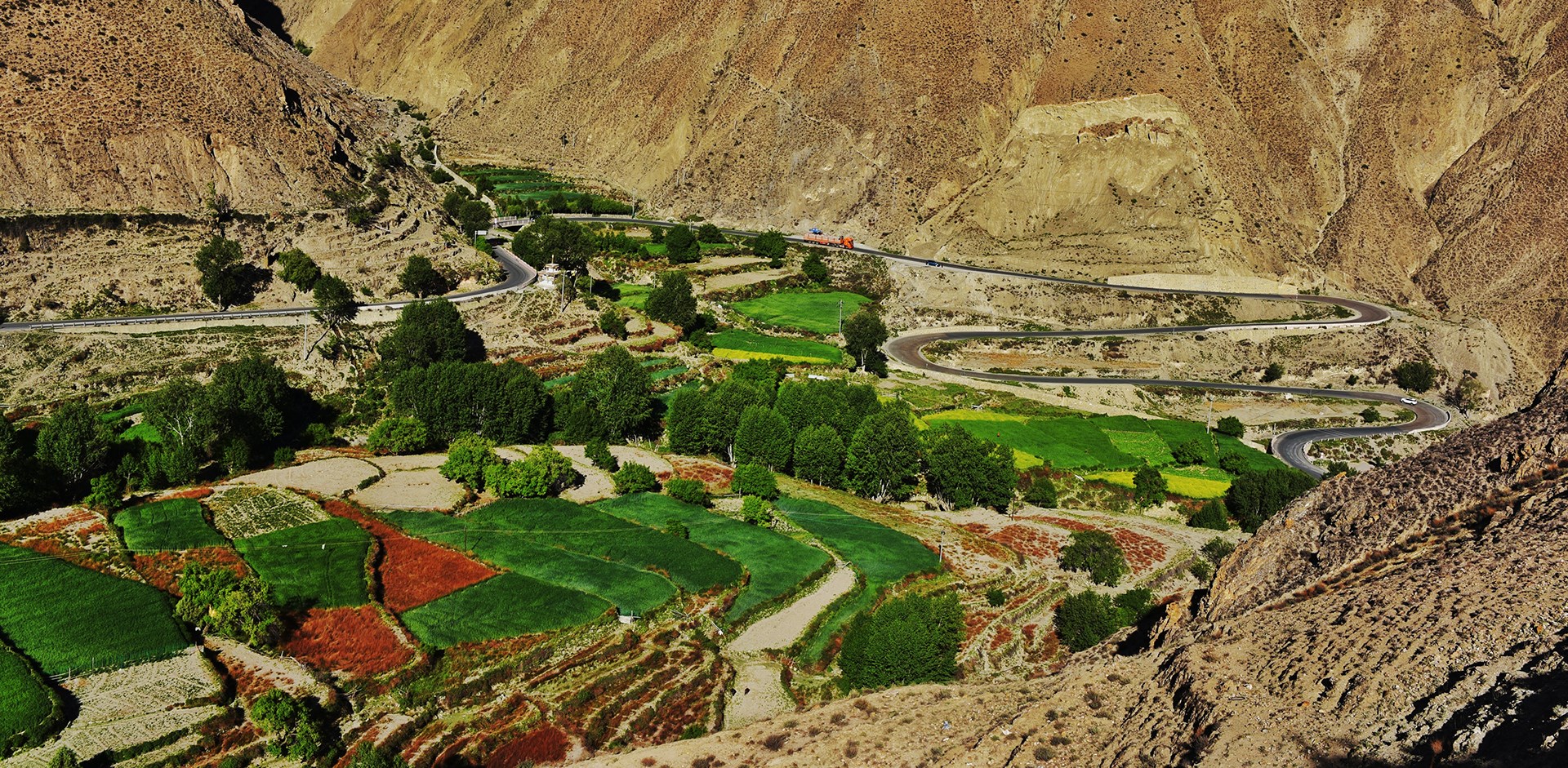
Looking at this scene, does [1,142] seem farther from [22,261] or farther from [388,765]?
[388,765]

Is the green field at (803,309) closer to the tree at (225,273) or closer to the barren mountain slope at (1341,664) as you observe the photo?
the tree at (225,273)

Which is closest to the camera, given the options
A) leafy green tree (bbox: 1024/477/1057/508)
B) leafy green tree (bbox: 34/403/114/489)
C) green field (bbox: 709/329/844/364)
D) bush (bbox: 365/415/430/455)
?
leafy green tree (bbox: 34/403/114/489)

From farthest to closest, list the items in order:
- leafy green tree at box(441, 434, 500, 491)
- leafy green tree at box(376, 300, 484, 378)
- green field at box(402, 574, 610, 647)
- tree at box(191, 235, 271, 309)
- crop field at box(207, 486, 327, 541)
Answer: tree at box(191, 235, 271, 309) → leafy green tree at box(376, 300, 484, 378) → leafy green tree at box(441, 434, 500, 491) → crop field at box(207, 486, 327, 541) → green field at box(402, 574, 610, 647)

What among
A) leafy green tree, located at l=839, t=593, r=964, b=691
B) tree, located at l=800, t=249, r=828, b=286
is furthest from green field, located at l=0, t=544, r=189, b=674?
tree, located at l=800, t=249, r=828, b=286

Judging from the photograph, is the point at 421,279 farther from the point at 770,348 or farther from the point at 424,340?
the point at 770,348

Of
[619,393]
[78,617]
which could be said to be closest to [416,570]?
[78,617]

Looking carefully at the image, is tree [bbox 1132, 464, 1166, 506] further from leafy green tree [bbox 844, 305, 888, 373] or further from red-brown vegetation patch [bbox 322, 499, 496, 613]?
red-brown vegetation patch [bbox 322, 499, 496, 613]
